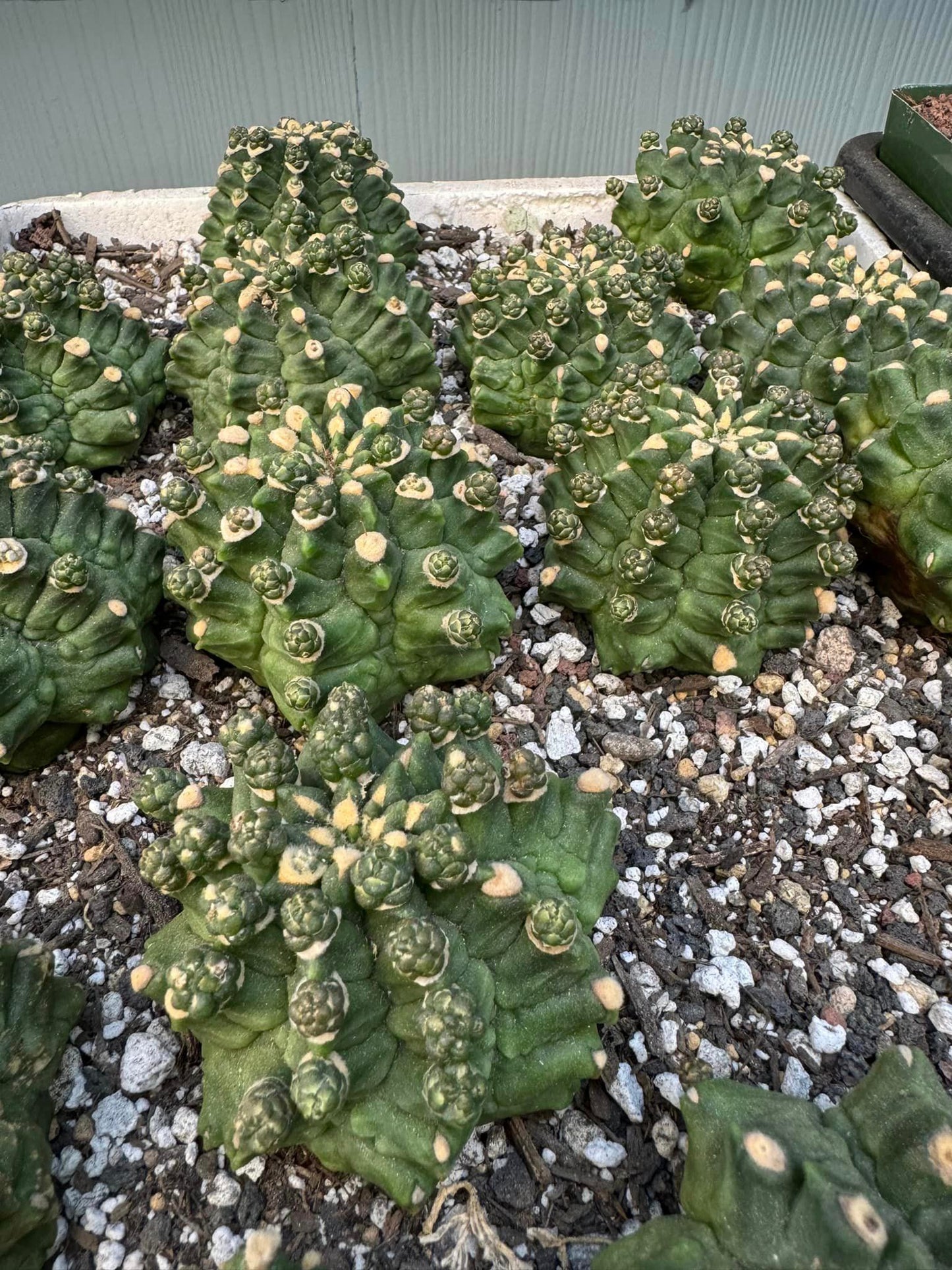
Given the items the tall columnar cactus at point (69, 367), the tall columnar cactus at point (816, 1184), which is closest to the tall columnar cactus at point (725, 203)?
the tall columnar cactus at point (69, 367)

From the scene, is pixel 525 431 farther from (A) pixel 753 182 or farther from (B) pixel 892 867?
(B) pixel 892 867

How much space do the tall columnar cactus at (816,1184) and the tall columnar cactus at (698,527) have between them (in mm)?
951

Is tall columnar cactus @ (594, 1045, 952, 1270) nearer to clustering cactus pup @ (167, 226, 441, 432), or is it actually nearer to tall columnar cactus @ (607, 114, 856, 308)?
clustering cactus pup @ (167, 226, 441, 432)

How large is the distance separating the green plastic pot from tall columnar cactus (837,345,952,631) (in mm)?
1517

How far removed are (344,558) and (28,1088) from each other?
1.07 m

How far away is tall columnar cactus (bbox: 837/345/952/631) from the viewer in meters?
2.06

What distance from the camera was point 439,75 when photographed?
12.8 ft

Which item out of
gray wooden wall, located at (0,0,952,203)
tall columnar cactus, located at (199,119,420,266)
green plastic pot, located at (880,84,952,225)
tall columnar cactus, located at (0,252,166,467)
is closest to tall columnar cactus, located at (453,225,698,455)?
tall columnar cactus, located at (199,119,420,266)

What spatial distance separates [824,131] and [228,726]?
429 cm

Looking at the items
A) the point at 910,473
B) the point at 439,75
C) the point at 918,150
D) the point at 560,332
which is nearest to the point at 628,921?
the point at 910,473

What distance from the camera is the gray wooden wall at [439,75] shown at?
364cm

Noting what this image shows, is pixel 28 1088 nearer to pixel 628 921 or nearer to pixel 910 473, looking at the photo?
pixel 628 921

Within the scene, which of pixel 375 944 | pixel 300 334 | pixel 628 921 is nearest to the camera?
pixel 375 944

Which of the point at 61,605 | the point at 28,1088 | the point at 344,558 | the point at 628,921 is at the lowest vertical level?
the point at 628,921
